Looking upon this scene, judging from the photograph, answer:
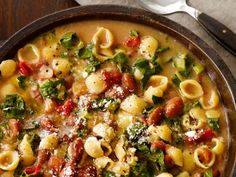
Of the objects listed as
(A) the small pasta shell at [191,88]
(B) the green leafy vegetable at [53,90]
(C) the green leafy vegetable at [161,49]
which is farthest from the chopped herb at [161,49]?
(B) the green leafy vegetable at [53,90]

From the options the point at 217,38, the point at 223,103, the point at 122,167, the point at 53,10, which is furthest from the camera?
the point at 53,10

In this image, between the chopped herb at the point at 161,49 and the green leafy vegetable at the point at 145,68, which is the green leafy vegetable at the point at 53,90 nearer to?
the green leafy vegetable at the point at 145,68

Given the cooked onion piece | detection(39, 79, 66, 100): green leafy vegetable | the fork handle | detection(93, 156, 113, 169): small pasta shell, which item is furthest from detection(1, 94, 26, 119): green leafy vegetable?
the fork handle

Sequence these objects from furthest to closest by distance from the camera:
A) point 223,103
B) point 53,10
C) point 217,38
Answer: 1. point 53,10
2. point 217,38
3. point 223,103

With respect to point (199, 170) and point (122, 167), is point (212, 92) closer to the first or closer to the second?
point (199, 170)

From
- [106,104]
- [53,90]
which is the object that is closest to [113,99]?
[106,104]

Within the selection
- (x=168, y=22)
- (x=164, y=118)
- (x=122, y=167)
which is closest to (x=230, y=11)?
(x=168, y=22)

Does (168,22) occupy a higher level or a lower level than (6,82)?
higher
